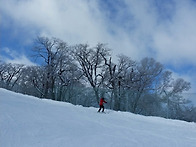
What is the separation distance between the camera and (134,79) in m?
31.0

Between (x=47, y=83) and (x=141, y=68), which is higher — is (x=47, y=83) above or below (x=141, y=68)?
below

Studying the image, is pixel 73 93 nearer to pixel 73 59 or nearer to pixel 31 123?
pixel 73 59

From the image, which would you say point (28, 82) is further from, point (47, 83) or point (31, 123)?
point (31, 123)

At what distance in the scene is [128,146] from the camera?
4.81m

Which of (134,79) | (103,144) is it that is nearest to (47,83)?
(134,79)

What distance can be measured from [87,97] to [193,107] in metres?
12.1

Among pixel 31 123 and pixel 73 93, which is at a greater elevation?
pixel 73 93

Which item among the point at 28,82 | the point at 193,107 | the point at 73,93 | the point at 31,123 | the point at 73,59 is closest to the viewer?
the point at 31,123

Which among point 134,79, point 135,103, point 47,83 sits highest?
point 134,79

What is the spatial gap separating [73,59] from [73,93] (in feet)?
33.8

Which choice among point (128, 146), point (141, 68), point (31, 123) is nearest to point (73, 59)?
point (141, 68)

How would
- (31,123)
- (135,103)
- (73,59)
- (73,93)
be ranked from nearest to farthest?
(31,123), (135,103), (73,93), (73,59)

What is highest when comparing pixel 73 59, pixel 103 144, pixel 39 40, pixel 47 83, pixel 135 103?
→ pixel 39 40

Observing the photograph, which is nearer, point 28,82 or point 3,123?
point 3,123
